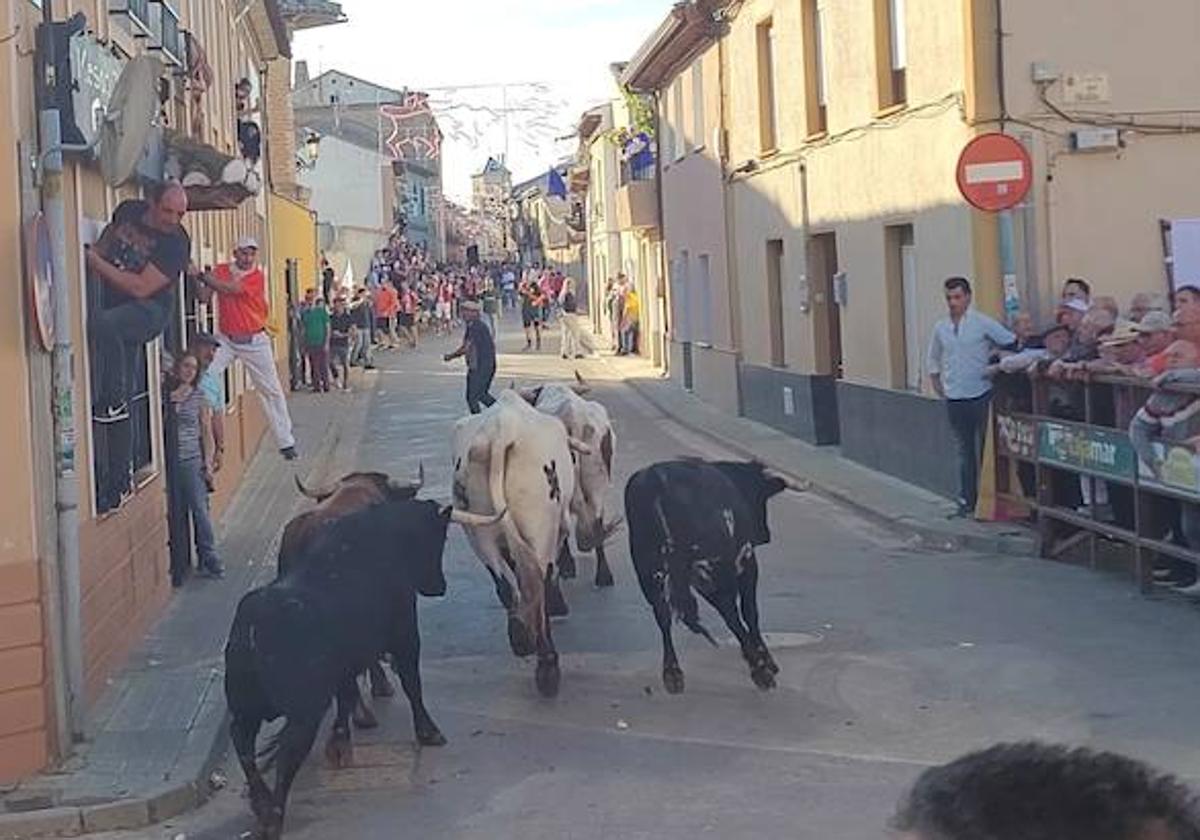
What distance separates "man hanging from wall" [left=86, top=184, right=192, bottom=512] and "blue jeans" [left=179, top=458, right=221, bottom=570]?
3002 millimetres

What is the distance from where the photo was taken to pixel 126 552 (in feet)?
33.5

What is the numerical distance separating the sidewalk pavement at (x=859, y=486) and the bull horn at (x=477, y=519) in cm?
525

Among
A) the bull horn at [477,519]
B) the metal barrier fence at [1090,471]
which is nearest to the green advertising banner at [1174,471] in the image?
the metal barrier fence at [1090,471]

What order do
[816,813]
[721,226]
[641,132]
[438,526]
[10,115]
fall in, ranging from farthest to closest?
[641,132], [721,226], [438,526], [10,115], [816,813]

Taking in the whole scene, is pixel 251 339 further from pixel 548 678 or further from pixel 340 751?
pixel 340 751

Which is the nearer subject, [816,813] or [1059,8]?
[816,813]

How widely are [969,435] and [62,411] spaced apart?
8192 mm

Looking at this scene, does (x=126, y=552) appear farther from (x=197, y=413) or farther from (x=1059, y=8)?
(x=1059, y=8)

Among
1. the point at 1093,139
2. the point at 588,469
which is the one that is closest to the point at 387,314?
the point at 1093,139

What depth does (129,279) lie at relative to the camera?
30.1 ft

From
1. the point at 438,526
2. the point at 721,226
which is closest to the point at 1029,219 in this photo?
the point at 438,526

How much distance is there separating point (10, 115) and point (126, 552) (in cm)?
335

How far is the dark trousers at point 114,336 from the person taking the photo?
30.4 ft

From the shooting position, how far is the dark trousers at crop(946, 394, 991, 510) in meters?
14.1
